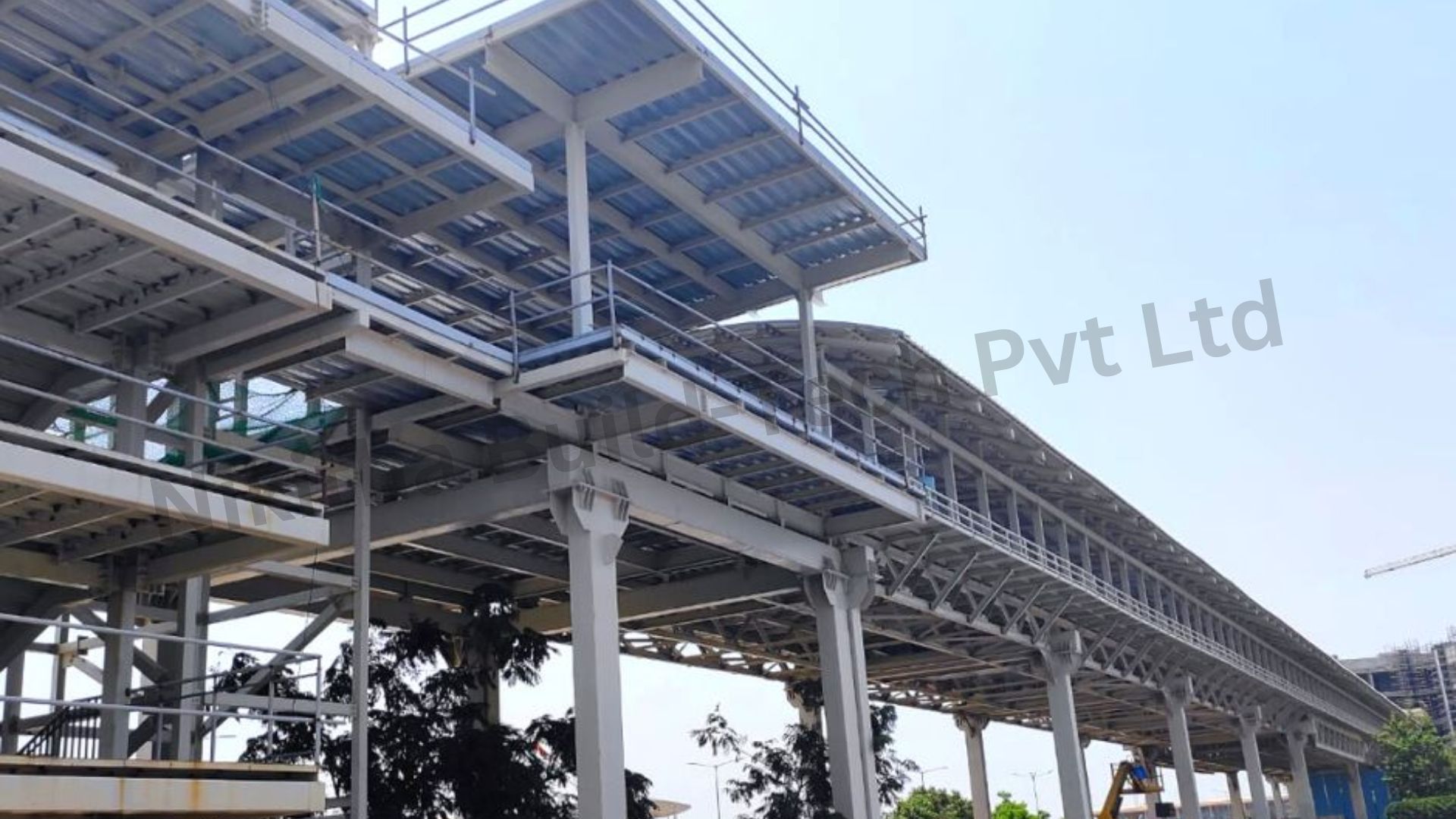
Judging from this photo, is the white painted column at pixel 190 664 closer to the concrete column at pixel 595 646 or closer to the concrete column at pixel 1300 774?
the concrete column at pixel 595 646

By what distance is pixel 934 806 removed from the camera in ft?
206

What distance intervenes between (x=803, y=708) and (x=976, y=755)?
744 inches

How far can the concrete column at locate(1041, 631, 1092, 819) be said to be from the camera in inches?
1500

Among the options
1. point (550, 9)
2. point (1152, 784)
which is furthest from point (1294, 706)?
point (550, 9)

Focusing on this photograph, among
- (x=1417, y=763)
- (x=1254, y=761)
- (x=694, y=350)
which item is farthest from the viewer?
(x=1417, y=763)

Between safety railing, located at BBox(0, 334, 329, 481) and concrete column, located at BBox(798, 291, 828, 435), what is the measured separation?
29.8 feet

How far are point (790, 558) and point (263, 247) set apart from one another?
1193 centimetres

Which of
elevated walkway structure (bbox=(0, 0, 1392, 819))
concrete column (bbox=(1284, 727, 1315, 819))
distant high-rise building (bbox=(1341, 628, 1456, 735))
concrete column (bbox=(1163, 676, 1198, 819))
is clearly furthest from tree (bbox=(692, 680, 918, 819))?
distant high-rise building (bbox=(1341, 628, 1456, 735))

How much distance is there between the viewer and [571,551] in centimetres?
1883

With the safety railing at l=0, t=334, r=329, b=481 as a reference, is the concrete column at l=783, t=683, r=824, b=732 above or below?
below

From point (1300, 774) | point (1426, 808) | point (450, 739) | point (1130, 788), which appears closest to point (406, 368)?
point (450, 739)

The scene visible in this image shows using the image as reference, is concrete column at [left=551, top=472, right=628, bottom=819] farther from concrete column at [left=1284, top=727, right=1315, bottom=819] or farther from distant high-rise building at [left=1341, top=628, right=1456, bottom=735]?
distant high-rise building at [left=1341, top=628, right=1456, bottom=735]

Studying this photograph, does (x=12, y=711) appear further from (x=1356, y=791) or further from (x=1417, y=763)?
(x=1356, y=791)

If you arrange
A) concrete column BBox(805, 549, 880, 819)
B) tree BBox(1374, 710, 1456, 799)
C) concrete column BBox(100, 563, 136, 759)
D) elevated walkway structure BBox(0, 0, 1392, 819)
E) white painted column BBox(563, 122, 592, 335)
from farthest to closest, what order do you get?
tree BBox(1374, 710, 1456, 799), concrete column BBox(805, 549, 880, 819), white painted column BBox(563, 122, 592, 335), concrete column BBox(100, 563, 136, 759), elevated walkway structure BBox(0, 0, 1392, 819)
